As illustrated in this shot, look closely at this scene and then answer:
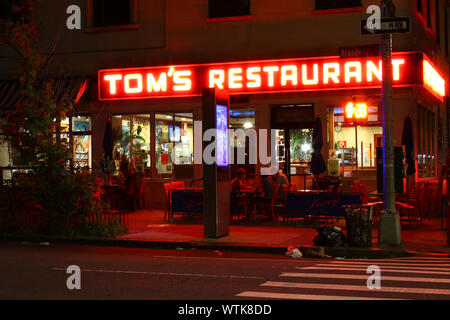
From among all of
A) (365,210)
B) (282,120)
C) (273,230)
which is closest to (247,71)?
(282,120)

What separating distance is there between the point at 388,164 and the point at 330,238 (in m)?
2.02

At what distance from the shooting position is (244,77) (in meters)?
20.4

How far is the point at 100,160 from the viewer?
74.3 ft

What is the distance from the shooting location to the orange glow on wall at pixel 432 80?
1927cm

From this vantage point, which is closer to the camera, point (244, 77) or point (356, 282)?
point (356, 282)

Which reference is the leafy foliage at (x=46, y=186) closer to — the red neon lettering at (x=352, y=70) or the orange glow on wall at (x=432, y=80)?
the red neon lettering at (x=352, y=70)

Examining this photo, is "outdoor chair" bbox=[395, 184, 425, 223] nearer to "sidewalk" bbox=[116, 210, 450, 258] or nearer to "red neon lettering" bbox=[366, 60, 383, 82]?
"sidewalk" bbox=[116, 210, 450, 258]

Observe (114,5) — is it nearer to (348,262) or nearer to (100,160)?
(100,160)

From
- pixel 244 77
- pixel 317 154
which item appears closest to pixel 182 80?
pixel 244 77

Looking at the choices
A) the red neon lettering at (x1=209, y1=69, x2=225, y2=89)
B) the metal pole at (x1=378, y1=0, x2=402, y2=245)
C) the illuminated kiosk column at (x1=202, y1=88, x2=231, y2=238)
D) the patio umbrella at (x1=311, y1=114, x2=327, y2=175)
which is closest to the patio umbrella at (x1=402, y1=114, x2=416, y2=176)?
the patio umbrella at (x1=311, y1=114, x2=327, y2=175)

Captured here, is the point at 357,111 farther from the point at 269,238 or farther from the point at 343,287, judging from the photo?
the point at 343,287

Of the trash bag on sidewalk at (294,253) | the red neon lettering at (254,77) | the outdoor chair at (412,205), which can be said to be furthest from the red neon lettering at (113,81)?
the trash bag on sidewalk at (294,253)

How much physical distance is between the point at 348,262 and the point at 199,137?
423 inches

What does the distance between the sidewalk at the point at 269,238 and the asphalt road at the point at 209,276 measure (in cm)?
60
